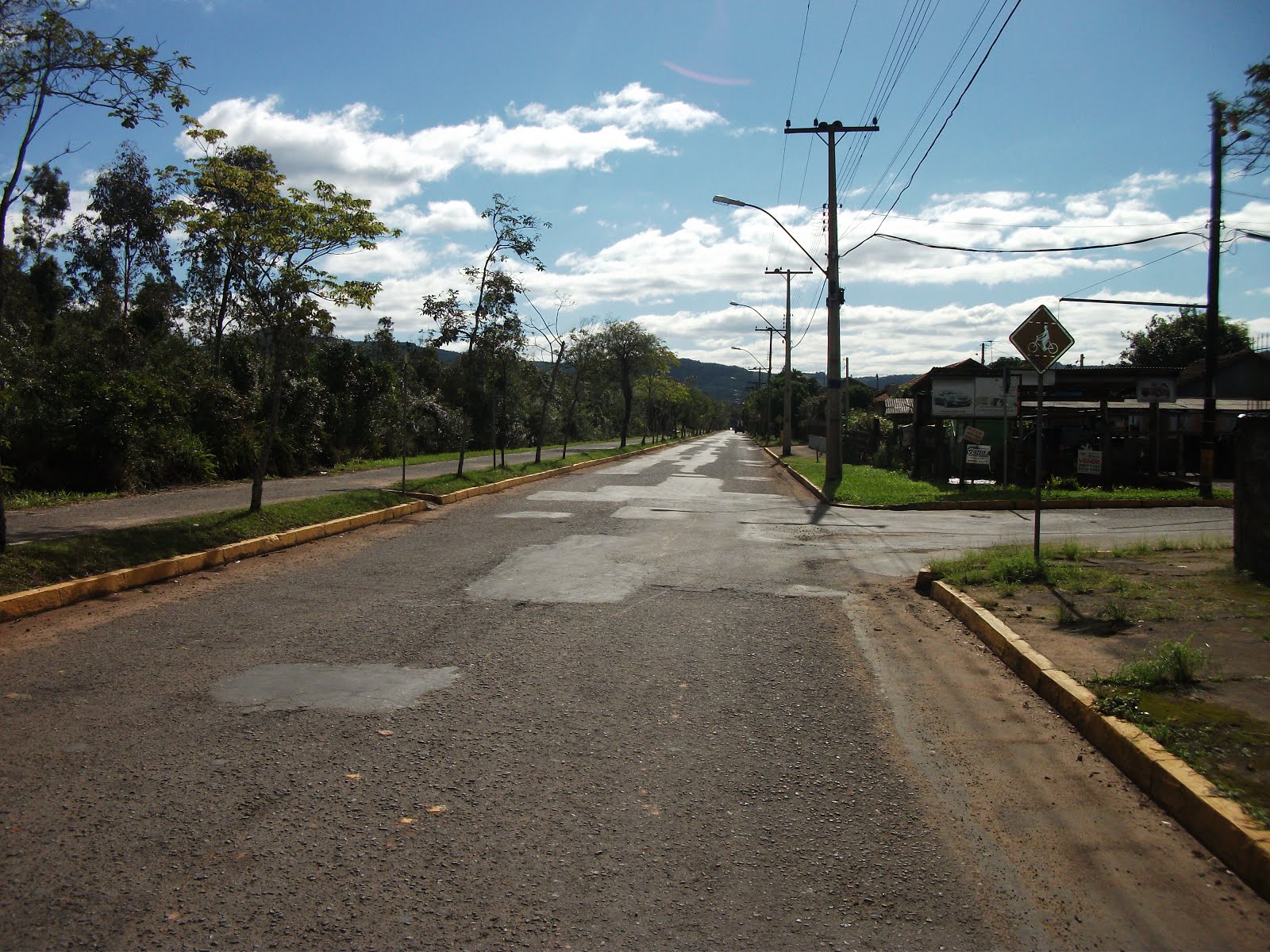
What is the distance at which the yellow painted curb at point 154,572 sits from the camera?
754cm

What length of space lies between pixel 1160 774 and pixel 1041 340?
6.48 metres

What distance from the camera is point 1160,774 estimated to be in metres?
4.21

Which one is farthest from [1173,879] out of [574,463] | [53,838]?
[574,463]

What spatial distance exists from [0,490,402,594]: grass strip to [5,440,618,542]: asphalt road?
94cm

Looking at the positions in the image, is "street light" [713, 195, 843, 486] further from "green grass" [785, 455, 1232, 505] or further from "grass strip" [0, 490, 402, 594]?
"grass strip" [0, 490, 402, 594]

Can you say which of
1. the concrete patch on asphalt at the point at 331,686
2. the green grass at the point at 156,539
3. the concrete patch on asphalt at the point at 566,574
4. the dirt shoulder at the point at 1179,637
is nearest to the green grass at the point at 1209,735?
the dirt shoulder at the point at 1179,637

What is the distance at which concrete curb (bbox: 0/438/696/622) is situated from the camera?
24.8ft

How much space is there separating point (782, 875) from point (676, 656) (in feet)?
10.1

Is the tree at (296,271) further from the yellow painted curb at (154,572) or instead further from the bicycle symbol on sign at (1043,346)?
the bicycle symbol on sign at (1043,346)

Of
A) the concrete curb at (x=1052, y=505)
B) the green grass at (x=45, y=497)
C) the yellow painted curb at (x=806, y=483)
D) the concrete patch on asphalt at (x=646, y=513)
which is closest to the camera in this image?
the green grass at (x=45, y=497)

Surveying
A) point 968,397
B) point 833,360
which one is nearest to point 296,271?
point 833,360

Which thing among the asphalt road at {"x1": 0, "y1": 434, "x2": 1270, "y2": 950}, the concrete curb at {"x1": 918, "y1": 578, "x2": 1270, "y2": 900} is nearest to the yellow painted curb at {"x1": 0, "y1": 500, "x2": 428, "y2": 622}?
the asphalt road at {"x1": 0, "y1": 434, "x2": 1270, "y2": 950}

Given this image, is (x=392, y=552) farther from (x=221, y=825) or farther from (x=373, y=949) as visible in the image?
(x=373, y=949)

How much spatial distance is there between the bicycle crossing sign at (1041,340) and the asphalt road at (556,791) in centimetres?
361
